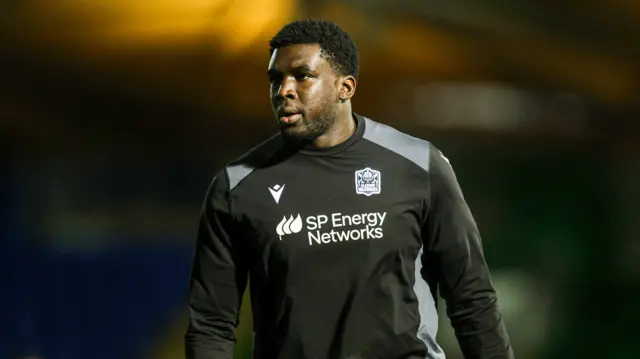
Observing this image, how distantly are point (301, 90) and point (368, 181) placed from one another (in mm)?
185

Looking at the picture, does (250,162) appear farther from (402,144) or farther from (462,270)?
(462,270)

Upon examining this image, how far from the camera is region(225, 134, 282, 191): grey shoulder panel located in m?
1.37

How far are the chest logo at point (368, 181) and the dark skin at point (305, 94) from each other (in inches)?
2.9

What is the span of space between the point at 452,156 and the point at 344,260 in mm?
1142

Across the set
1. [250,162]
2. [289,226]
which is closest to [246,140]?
[250,162]

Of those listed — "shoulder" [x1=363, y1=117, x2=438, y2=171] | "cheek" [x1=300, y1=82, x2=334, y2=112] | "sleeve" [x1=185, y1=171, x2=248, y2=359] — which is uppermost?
"cheek" [x1=300, y1=82, x2=334, y2=112]

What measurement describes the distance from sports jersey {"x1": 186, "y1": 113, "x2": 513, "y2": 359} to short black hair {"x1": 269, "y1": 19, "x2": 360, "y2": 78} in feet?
0.40

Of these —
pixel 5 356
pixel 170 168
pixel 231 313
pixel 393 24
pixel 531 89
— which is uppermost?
pixel 393 24

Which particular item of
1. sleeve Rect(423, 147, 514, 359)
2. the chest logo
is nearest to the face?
the chest logo

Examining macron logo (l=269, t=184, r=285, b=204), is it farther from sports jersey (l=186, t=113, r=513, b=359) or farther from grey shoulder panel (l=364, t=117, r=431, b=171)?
grey shoulder panel (l=364, t=117, r=431, b=171)

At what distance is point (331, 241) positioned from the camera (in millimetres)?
1318

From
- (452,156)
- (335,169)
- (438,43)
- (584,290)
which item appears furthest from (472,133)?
(335,169)

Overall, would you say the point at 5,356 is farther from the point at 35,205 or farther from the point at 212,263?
the point at 212,263

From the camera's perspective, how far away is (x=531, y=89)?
2369 millimetres
